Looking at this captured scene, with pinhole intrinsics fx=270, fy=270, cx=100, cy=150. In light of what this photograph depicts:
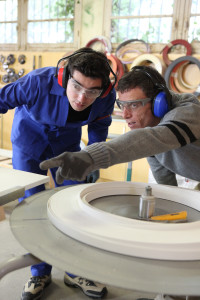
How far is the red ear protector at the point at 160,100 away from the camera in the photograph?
1210mm

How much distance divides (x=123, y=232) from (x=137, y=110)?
75 cm

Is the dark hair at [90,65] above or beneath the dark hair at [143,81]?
above

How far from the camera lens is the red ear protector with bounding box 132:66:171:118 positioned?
121 cm

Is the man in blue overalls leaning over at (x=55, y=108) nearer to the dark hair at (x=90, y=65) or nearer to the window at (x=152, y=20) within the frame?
the dark hair at (x=90, y=65)

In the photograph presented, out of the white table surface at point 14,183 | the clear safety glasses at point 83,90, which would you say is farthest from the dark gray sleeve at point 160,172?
the white table surface at point 14,183

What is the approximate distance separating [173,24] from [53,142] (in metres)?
2.64

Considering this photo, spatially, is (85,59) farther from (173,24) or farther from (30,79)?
(173,24)

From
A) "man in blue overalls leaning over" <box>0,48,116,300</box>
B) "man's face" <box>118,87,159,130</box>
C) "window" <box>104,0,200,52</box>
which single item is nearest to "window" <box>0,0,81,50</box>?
"window" <box>104,0,200,52</box>

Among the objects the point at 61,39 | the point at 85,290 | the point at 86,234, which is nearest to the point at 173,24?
the point at 61,39

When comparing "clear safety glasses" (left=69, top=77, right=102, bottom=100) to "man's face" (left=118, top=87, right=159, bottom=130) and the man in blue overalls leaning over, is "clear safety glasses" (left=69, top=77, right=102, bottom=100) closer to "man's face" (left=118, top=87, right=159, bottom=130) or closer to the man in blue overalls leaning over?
A: the man in blue overalls leaning over

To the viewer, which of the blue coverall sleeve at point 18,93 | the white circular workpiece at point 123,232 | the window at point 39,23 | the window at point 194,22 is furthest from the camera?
the window at point 39,23

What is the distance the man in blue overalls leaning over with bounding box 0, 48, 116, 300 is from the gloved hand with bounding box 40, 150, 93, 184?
606 mm

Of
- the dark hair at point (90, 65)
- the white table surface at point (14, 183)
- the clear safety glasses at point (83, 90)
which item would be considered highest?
the dark hair at point (90, 65)

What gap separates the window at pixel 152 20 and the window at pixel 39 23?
558mm
